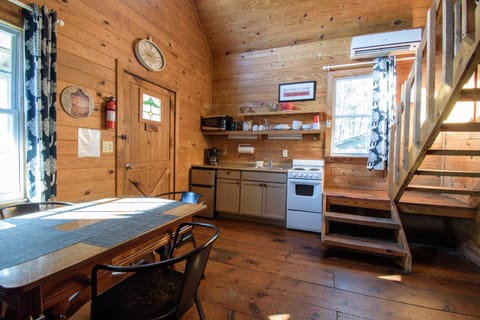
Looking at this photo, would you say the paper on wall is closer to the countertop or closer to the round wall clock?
the round wall clock

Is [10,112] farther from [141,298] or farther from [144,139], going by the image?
[141,298]

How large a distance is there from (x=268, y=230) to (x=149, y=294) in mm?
2412

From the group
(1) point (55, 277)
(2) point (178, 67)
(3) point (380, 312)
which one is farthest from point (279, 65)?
(1) point (55, 277)

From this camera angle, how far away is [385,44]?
3.34 metres

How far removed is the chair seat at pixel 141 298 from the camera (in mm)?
1075

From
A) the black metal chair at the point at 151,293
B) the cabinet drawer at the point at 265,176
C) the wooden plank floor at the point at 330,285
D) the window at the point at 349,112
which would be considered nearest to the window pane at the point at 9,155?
the black metal chair at the point at 151,293

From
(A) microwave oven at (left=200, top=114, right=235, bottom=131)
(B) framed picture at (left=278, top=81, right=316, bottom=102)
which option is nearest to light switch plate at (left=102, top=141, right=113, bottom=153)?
(A) microwave oven at (left=200, top=114, right=235, bottom=131)

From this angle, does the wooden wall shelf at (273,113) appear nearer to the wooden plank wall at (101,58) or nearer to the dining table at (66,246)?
the wooden plank wall at (101,58)

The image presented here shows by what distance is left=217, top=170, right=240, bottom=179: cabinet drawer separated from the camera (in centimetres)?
382

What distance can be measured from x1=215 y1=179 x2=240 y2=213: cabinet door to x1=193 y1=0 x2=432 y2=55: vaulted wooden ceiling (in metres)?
2.51

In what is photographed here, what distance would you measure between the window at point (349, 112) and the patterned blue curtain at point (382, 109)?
0.83ft

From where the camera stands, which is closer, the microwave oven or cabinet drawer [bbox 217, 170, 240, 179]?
cabinet drawer [bbox 217, 170, 240, 179]

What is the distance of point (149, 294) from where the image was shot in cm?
123

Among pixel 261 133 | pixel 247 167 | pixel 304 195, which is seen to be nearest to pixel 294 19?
pixel 261 133
